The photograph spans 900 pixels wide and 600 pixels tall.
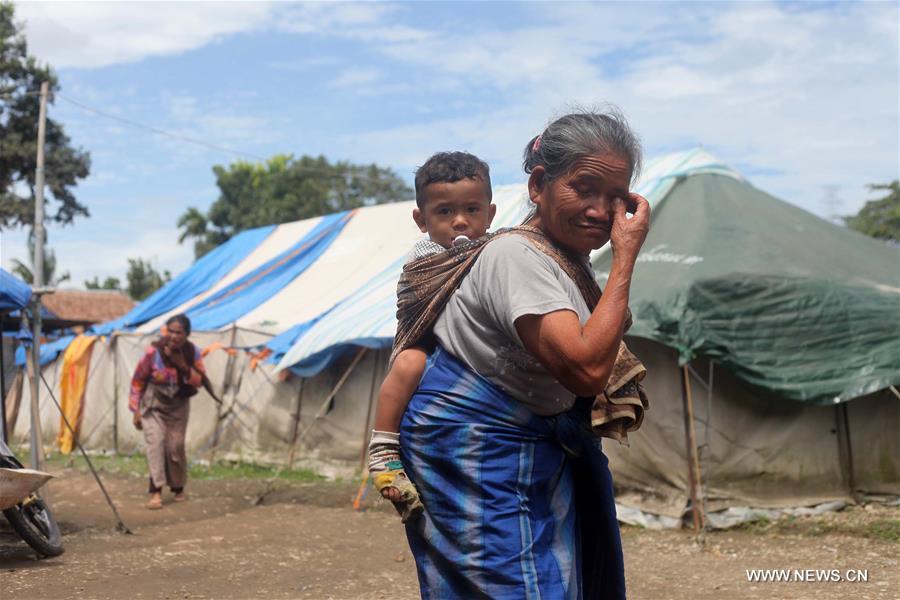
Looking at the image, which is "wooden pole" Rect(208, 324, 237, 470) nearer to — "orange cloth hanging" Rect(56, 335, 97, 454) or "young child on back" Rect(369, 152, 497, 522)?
"orange cloth hanging" Rect(56, 335, 97, 454)

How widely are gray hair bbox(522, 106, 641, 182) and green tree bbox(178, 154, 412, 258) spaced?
29620 millimetres

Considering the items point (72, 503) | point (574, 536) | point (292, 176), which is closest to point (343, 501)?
point (72, 503)

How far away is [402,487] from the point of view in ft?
7.43

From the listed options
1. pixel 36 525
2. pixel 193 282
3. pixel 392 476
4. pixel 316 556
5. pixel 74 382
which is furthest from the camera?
pixel 193 282

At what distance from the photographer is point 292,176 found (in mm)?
34062

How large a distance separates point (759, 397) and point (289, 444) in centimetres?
600

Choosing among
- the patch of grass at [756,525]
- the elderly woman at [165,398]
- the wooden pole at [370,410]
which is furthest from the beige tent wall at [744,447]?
the elderly woman at [165,398]

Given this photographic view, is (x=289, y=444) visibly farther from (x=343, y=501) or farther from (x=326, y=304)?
(x=343, y=501)

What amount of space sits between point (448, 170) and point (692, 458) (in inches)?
203

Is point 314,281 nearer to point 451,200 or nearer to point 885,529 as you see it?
point 885,529

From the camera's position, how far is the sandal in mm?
2258

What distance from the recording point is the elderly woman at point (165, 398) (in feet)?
29.8

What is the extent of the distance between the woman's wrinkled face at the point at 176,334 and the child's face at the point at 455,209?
5.96 m

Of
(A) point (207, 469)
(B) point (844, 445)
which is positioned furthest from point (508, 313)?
(A) point (207, 469)
